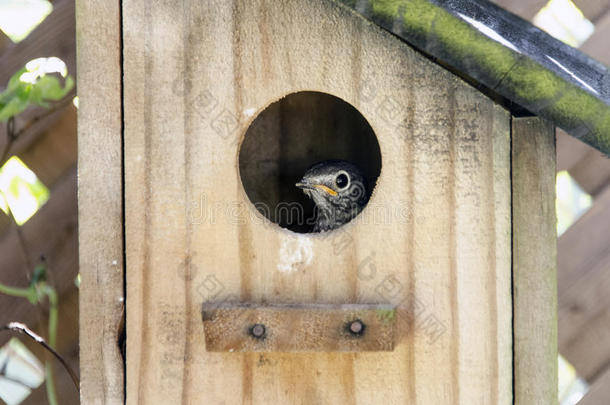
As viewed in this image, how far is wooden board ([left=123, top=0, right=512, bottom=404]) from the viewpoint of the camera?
1314 millimetres

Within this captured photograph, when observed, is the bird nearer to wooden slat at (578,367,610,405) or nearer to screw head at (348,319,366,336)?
screw head at (348,319,366,336)

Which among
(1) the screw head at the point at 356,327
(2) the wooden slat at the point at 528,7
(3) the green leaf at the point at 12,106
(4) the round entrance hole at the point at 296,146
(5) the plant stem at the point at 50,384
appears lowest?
(1) the screw head at the point at 356,327

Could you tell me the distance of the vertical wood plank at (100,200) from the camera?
1.33 m

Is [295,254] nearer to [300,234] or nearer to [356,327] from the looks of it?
[300,234]

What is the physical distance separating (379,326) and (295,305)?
14cm

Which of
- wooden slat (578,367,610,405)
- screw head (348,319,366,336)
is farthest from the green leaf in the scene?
wooden slat (578,367,610,405)

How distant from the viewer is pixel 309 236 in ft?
4.42

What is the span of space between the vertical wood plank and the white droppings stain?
0.91 feet

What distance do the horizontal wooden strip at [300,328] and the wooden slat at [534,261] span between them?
0.24m

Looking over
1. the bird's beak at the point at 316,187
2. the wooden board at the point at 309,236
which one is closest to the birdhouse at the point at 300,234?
the wooden board at the point at 309,236

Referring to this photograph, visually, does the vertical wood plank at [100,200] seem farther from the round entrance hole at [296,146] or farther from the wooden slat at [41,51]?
the wooden slat at [41,51]

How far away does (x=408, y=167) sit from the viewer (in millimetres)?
1328

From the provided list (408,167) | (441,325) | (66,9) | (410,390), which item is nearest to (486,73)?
(408,167)

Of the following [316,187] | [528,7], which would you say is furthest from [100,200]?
[528,7]
